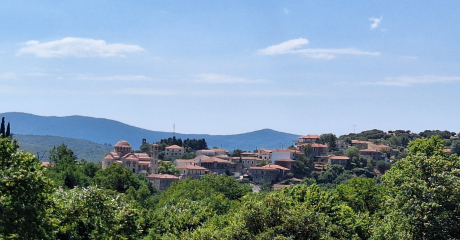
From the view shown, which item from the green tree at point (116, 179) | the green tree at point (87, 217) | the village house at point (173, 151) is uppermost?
the village house at point (173, 151)

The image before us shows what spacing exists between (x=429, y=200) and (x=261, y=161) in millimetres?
119545

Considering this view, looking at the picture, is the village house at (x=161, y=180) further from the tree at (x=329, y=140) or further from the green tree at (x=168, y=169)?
the tree at (x=329, y=140)

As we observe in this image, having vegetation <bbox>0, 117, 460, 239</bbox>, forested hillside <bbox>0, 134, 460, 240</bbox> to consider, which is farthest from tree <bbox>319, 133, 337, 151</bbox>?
forested hillside <bbox>0, 134, 460, 240</bbox>

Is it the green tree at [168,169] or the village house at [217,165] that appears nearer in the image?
the green tree at [168,169]

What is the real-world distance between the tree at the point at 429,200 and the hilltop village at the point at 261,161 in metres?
92.7

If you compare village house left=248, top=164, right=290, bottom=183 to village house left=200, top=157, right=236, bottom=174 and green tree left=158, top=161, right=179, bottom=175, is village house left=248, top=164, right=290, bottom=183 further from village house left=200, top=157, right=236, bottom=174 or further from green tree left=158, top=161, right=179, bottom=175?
green tree left=158, top=161, right=179, bottom=175

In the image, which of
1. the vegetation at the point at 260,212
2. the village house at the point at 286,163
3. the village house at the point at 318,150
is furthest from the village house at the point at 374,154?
the vegetation at the point at 260,212

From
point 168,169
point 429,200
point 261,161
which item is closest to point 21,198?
point 429,200

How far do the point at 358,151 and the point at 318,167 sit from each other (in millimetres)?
16954

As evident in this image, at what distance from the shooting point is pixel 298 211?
2148cm

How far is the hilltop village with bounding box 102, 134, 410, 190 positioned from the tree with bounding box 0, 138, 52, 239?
94.8m

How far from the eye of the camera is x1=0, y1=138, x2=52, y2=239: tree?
17766 millimetres

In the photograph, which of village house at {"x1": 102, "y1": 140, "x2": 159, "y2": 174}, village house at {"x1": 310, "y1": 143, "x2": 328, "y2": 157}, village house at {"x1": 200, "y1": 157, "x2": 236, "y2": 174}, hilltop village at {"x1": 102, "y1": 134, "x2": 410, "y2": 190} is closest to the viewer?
village house at {"x1": 102, "y1": 140, "x2": 159, "y2": 174}

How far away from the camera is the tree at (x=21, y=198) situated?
699 inches
